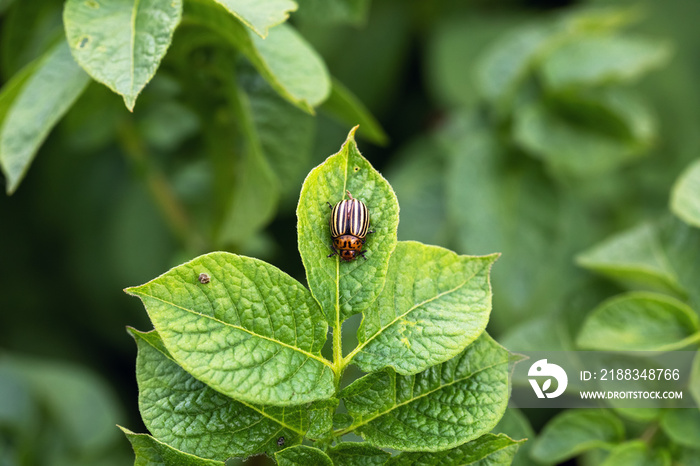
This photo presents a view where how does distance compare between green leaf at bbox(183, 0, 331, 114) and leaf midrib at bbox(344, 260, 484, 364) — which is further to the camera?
green leaf at bbox(183, 0, 331, 114)

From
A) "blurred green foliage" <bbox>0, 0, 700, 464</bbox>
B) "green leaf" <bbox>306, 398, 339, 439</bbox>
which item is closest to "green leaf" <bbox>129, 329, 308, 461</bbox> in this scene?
"green leaf" <bbox>306, 398, 339, 439</bbox>

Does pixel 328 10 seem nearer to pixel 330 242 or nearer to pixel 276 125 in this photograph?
pixel 276 125

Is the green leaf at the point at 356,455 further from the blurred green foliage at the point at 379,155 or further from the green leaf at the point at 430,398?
the blurred green foliage at the point at 379,155

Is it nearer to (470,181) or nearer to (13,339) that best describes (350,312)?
(470,181)

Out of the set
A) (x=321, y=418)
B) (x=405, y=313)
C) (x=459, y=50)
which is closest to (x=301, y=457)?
(x=321, y=418)

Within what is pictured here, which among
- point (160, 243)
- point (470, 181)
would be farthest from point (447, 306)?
point (160, 243)

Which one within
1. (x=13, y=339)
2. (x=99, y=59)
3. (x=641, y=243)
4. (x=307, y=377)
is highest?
(x=99, y=59)

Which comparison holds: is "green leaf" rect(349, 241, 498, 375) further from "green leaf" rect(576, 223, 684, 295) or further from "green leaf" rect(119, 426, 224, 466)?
"green leaf" rect(576, 223, 684, 295)
